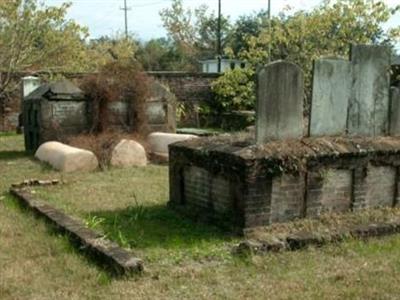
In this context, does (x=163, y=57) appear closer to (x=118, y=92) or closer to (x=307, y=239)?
(x=118, y=92)

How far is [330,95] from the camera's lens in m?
6.93

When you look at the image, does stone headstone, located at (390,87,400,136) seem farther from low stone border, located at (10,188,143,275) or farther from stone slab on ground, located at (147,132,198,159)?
stone slab on ground, located at (147,132,198,159)

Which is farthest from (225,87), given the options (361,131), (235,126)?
(361,131)

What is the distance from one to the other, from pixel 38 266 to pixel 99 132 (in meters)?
8.35

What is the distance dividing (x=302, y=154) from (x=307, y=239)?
1079mm

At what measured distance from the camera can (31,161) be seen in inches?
487

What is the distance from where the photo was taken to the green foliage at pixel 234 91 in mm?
20603

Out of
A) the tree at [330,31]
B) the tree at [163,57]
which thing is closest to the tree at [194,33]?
the tree at [163,57]

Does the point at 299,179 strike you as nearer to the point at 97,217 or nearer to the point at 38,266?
the point at 97,217

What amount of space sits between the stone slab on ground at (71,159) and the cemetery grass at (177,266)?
11.5ft

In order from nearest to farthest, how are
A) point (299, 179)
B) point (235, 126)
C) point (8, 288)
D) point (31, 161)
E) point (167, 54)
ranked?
point (8, 288) → point (299, 179) → point (31, 161) → point (235, 126) → point (167, 54)

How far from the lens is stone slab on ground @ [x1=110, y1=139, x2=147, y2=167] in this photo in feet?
38.2

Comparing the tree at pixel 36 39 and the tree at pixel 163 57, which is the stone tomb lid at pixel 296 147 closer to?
the tree at pixel 36 39

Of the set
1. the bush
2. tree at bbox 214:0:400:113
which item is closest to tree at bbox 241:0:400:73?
tree at bbox 214:0:400:113
